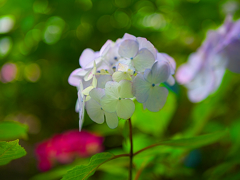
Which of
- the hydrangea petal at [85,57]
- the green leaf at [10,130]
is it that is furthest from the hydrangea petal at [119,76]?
the green leaf at [10,130]

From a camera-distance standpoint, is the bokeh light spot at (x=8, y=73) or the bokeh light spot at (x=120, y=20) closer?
the bokeh light spot at (x=120, y=20)

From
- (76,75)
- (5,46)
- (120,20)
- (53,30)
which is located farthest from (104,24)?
(76,75)

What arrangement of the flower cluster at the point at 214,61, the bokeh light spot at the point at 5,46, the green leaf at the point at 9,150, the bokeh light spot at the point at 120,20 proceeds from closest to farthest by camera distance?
1. the green leaf at the point at 9,150
2. the flower cluster at the point at 214,61
3. the bokeh light spot at the point at 5,46
4. the bokeh light spot at the point at 120,20

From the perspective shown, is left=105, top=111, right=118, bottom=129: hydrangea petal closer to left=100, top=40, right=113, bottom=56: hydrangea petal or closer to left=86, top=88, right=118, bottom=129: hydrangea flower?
left=86, top=88, right=118, bottom=129: hydrangea flower

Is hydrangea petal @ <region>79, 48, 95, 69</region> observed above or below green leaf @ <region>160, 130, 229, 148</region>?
above

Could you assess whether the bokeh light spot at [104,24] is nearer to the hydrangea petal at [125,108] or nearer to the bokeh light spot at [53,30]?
the bokeh light spot at [53,30]

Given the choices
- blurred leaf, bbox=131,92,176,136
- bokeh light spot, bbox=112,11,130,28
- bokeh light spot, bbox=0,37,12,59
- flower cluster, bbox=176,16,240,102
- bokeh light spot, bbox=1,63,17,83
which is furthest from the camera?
bokeh light spot, bbox=1,63,17,83

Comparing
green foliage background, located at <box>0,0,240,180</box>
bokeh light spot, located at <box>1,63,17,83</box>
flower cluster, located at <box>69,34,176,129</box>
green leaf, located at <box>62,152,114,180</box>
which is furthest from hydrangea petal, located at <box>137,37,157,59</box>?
bokeh light spot, located at <box>1,63,17,83</box>
